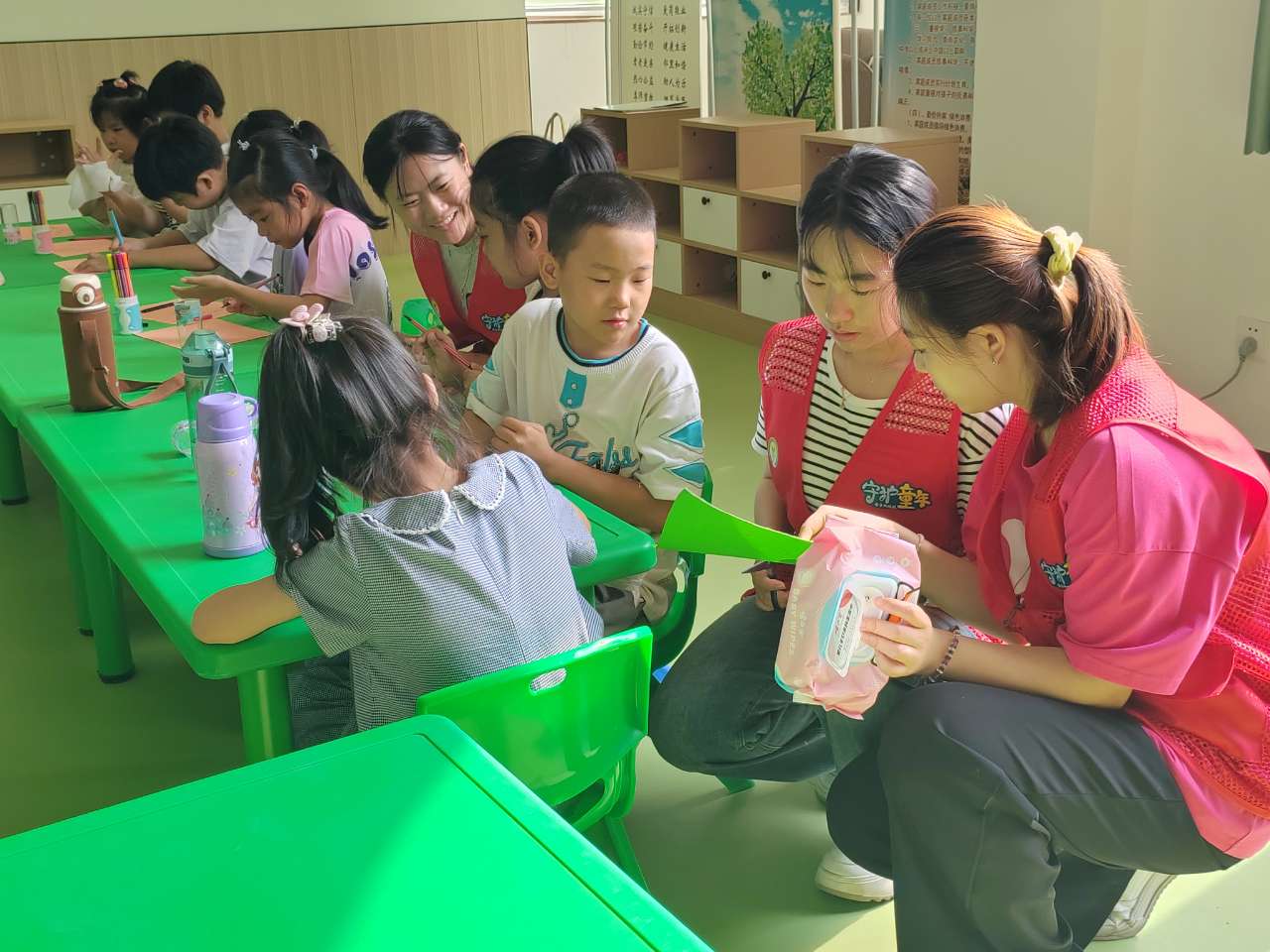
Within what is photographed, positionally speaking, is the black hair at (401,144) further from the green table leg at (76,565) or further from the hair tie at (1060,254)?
the hair tie at (1060,254)

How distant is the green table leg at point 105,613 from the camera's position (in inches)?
94.0

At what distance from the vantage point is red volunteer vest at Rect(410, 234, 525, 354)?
103 inches

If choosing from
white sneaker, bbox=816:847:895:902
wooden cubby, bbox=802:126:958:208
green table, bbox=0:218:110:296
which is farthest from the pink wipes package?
wooden cubby, bbox=802:126:958:208

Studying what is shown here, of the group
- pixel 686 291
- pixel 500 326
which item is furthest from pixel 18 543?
pixel 686 291

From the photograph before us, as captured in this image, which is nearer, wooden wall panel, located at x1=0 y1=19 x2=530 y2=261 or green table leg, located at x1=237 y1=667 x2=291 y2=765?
green table leg, located at x1=237 y1=667 x2=291 y2=765

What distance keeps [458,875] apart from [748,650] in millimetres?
906

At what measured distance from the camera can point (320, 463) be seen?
144cm

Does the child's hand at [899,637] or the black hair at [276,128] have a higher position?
the black hair at [276,128]

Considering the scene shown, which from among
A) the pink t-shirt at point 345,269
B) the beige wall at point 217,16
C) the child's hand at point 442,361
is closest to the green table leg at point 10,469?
the pink t-shirt at point 345,269

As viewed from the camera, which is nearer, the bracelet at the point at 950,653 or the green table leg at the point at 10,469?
the bracelet at the point at 950,653

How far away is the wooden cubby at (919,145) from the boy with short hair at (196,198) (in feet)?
6.01

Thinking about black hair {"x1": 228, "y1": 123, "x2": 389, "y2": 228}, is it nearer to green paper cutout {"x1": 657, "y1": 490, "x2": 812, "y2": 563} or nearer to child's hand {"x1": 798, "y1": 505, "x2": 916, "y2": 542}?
child's hand {"x1": 798, "y1": 505, "x2": 916, "y2": 542}

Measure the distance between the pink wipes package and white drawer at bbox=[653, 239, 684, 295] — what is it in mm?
4104

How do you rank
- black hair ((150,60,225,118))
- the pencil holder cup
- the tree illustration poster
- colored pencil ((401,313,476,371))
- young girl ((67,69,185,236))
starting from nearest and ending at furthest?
colored pencil ((401,313,476,371)) < the pencil holder cup < young girl ((67,69,185,236)) < black hair ((150,60,225,118)) < the tree illustration poster
